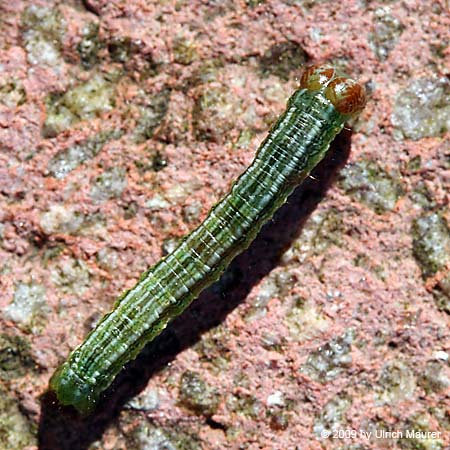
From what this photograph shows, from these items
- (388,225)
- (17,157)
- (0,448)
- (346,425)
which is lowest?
(0,448)

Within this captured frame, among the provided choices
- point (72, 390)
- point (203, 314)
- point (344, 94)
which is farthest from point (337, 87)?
point (72, 390)

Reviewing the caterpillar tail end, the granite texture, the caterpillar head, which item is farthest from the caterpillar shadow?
the caterpillar head

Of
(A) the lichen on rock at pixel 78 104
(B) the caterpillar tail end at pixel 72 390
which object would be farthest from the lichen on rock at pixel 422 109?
(B) the caterpillar tail end at pixel 72 390

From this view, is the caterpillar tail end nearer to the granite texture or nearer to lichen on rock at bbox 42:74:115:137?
the granite texture

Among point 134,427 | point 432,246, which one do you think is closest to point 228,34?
point 432,246

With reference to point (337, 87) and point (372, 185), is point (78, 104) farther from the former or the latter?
point (372, 185)

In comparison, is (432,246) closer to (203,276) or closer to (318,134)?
(318,134)

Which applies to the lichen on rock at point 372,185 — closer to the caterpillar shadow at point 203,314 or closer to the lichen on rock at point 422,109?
the caterpillar shadow at point 203,314
